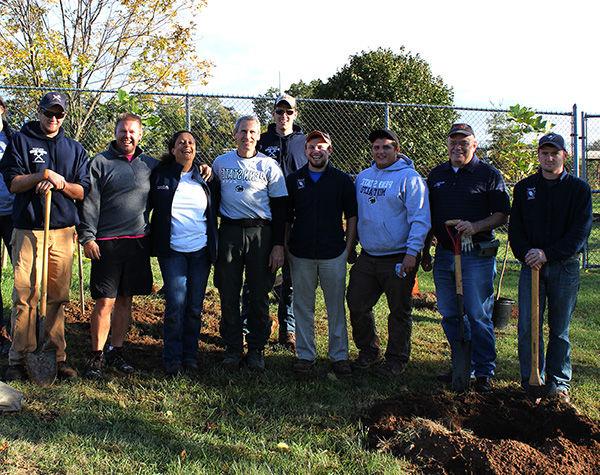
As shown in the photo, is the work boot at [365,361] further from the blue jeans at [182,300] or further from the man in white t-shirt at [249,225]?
the blue jeans at [182,300]

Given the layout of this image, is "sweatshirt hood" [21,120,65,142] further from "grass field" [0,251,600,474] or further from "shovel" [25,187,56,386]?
"grass field" [0,251,600,474]

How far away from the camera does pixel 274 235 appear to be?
5516mm

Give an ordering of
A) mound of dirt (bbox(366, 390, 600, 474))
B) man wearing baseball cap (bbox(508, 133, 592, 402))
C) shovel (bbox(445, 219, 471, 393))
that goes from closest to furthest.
Answer: 1. mound of dirt (bbox(366, 390, 600, 474))
2. man wearing baseball cap (bbox(508, 133, 592, 402))
3. shovel (bbox(445, 219, 471, 393))

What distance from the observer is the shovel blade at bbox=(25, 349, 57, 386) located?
4996mm

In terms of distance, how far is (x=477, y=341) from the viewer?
5336mm

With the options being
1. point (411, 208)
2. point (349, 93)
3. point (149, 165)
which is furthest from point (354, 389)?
point (349, 93)

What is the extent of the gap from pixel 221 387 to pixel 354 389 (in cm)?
109

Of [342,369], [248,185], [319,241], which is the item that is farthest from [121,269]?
[342,369]

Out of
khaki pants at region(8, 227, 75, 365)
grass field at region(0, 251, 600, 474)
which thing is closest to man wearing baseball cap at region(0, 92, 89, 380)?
khaki pants at region(8, 227, 75, 365)

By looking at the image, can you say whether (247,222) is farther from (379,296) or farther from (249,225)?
(379,296)

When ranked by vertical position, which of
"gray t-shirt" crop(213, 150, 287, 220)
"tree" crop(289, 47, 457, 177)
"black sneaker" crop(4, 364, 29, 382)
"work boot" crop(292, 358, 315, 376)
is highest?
"tree" crop(289, 47, 457, 177)

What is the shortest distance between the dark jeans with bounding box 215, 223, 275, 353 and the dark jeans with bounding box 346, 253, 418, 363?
78cm

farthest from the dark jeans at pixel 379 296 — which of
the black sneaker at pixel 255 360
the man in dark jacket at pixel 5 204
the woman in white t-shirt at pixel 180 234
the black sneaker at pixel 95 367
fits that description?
the man in dark jacket at pixel 5 204

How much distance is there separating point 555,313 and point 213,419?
2.76 m
